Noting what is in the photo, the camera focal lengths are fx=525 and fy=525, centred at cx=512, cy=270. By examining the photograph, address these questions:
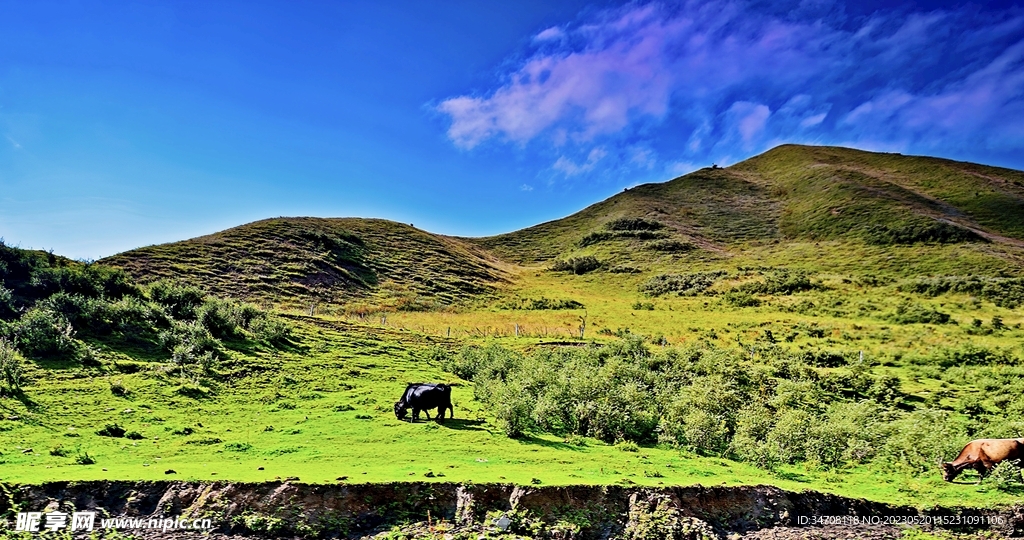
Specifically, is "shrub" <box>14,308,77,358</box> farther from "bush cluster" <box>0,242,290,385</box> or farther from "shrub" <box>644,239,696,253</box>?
"shrub" <box>644,239,696,253</box>

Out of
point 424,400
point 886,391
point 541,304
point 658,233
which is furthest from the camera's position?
point 658,233

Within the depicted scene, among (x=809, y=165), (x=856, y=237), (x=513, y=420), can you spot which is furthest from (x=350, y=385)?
(x=809, y=165)

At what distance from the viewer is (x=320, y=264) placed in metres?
86.4

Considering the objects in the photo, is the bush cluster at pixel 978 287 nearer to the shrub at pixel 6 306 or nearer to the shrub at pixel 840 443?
the shrub at pixel 840 443

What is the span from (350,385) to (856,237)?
111812mm

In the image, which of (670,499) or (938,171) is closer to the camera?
(670,499)

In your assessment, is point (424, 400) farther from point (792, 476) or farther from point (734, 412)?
point (734, 412)

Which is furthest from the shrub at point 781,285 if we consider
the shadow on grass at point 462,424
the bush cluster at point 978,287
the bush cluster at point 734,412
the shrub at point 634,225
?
the shadow on grass at point 462,424

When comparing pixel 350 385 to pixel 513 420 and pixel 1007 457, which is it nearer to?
→ pixel 513 420

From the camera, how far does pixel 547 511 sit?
12.4 meters

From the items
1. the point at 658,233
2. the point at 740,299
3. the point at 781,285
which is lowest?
the point at 740,299

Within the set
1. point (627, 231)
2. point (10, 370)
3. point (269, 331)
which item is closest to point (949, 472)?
point (10, 370)

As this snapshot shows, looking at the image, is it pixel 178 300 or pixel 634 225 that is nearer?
pixel 178 300

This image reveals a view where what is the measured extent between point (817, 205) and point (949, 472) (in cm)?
13357
